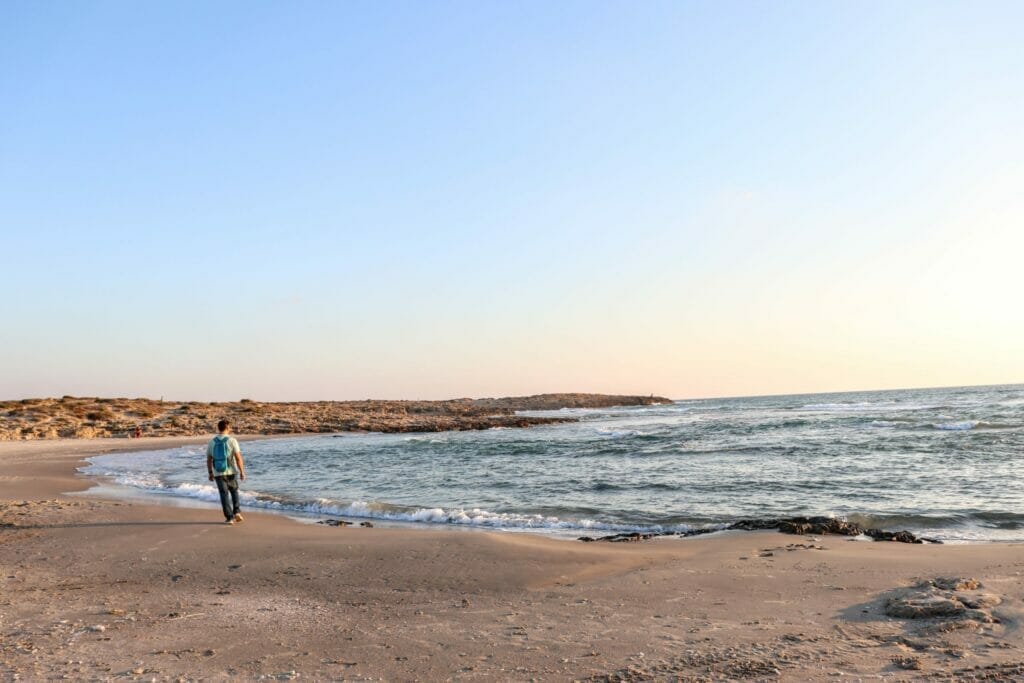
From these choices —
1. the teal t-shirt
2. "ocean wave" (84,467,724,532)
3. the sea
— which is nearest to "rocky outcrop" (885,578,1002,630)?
the sea

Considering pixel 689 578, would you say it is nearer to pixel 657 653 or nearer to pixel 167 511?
pixel 657 653

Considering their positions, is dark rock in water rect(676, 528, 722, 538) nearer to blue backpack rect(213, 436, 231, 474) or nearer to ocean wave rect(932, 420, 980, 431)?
blue backpack rect(213, 436, 231, 474)

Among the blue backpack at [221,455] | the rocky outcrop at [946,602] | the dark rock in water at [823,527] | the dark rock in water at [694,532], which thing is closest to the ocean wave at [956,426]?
the dark rock in water at [823,527]

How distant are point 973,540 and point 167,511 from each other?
1292cm

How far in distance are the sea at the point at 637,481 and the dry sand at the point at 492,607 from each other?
87.2 inches

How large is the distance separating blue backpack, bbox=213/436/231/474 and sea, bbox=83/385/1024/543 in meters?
1.91

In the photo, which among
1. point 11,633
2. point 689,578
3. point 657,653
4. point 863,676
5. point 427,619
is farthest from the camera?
point 689,578

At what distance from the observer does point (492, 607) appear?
20.2ft

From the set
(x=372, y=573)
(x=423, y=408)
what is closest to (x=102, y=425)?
(x=423, y=408)

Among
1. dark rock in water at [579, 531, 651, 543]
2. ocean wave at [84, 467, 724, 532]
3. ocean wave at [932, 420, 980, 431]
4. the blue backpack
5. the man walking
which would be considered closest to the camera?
dark rock in water at [579, 531, 651, 543]

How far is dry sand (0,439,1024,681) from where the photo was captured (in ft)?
15.2

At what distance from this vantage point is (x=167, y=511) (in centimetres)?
1206

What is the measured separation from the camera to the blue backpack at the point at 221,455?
1117cm

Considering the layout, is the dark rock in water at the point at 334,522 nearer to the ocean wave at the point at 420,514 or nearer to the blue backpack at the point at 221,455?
the ocean wave at the point at 420,514
